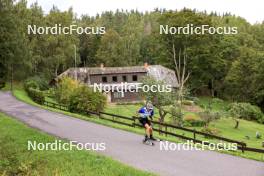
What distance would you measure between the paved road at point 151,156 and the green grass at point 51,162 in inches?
34.5

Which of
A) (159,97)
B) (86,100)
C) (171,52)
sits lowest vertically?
(86,100)

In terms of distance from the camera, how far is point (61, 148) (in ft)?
61.3

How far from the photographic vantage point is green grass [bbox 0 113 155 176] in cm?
1477

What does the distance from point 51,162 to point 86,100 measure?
62.4 feet

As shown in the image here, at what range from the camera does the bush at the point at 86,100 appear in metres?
35.7

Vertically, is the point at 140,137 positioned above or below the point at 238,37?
below

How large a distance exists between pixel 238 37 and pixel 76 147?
2740 inches

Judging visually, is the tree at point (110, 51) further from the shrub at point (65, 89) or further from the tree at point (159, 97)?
the tree at point (159, 97)

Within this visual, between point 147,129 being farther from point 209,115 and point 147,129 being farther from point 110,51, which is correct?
point 110,51

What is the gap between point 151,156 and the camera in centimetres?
1664

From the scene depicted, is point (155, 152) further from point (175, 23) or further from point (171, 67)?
point (171, 67)

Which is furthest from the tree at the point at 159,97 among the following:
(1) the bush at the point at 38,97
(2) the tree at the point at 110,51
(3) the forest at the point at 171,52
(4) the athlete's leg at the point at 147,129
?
(2) the tree at the point at 110,51

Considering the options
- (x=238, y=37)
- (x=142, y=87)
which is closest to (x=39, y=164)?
(x=142, y=87)

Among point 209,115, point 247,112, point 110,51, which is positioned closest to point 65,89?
point 209,115
